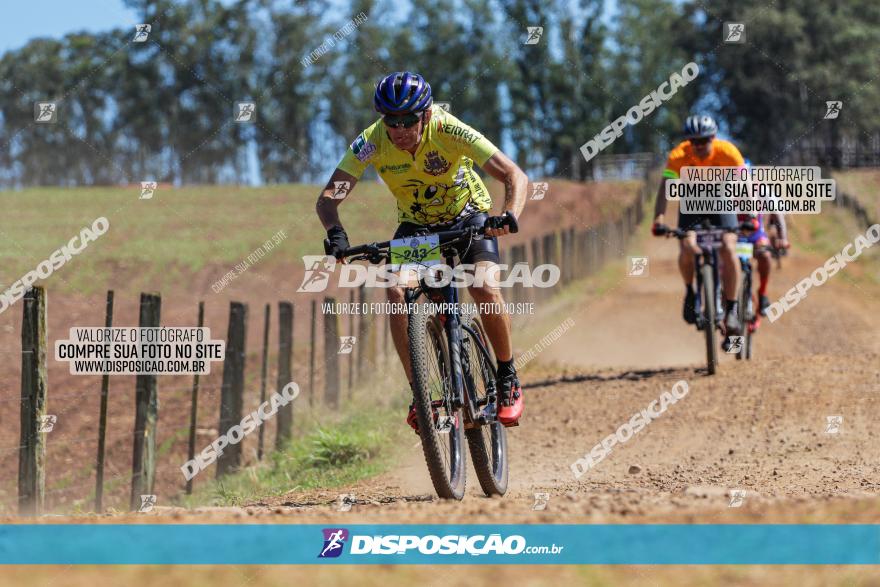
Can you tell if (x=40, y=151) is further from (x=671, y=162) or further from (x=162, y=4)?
(x=671, y=162)

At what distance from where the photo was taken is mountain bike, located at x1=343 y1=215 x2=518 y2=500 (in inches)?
244

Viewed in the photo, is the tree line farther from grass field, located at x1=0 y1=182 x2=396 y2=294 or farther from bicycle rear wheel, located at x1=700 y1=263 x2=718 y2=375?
bicycle rear wheel, located at x1=700 y1=263 x2=718 y2=375

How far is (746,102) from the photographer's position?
7256 cm

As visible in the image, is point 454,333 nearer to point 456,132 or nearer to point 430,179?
point 430,179

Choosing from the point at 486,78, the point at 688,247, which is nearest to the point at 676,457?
the point at 688,247

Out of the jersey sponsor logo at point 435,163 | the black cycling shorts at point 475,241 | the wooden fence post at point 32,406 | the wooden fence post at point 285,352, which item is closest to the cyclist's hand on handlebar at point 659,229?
the wooden fence post at point 285,352

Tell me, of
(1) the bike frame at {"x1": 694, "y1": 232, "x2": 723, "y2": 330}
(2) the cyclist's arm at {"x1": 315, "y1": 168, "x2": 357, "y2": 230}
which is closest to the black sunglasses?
(2) the cyclist's arm at {"x1": 315, "y1": 168, "x2": 357, "y2": 230}

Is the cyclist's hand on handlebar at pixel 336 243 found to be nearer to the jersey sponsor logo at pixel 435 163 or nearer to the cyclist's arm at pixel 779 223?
the jersey sponsor logo at pixel 435 163

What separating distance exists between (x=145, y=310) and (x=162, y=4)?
2824 inches

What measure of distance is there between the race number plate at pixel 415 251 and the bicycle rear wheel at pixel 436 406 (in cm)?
26

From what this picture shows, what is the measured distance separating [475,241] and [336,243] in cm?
85

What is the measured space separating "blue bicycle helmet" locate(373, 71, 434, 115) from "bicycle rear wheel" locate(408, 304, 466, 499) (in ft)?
3.68

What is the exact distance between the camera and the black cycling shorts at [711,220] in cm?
1173

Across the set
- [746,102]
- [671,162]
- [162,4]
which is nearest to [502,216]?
[671,162]
